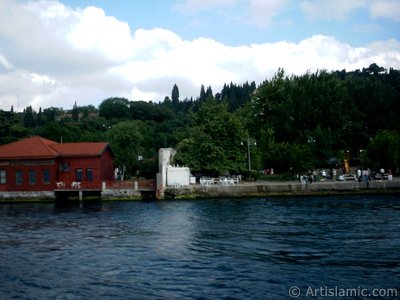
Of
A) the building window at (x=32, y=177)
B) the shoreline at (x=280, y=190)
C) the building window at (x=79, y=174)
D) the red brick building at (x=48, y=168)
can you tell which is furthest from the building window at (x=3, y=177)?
the shoreline at (x=280, y=190)

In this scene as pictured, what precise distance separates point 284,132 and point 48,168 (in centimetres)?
3597

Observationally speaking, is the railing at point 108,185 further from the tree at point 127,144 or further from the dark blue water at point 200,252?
the tree at point 127,144

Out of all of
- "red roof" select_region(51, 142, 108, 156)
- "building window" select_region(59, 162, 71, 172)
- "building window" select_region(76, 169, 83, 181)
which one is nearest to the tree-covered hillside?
"red roof" select_region(51, 142, 108, 156)

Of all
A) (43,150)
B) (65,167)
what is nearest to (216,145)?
(65,167)

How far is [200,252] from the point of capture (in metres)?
20.7

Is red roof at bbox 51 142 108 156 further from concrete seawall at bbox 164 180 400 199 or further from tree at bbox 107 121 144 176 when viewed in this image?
tree at bbox 107 121 144 176

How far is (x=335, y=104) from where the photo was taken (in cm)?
6681

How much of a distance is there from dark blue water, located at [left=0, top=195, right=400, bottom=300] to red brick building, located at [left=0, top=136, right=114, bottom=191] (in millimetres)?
14442

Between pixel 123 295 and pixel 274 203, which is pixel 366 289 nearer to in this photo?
pixel 123 295

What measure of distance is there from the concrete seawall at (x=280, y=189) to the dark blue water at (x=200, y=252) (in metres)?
10.1

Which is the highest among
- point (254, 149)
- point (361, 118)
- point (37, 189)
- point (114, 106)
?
point (114, 106)

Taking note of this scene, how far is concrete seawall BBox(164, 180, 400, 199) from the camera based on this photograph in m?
45.6

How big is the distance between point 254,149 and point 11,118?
147 feet

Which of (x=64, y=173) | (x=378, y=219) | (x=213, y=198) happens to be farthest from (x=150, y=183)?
(x=378, y=219)
